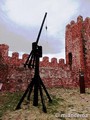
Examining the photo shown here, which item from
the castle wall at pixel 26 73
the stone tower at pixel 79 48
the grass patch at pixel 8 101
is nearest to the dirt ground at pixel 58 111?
the grass patch at pixel 8 101

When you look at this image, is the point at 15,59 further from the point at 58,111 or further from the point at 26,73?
the point at 58,111

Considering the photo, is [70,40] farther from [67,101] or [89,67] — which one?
[67,101]

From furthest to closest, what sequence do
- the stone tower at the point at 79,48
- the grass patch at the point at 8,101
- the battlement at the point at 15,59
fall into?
the stone tower at the point at 79,48, the battlement at the point at 15,59, the grass patch at the point at 8,101

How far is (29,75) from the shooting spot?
18.1 metres

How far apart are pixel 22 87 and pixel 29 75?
122cm

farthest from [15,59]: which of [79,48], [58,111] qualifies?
[58,111]

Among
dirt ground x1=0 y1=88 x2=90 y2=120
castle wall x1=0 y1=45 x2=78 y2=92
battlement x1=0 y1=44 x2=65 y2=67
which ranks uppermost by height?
battlement x1=0 y1=44 x2=65 y2=67

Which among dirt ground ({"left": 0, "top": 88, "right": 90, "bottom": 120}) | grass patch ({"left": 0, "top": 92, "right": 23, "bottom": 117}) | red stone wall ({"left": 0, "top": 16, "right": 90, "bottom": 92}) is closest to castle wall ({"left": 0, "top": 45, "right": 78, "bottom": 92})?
red stone wall ({"left": 0, "top": 16, "right": 90, "bottom": 92})

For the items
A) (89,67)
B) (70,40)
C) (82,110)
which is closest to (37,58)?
(82,110)

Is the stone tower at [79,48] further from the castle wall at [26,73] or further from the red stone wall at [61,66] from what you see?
the castle wall at [26,73]

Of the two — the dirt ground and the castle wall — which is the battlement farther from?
the dirt ground

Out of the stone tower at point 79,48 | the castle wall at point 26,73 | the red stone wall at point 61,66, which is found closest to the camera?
the castle wall at point 26,73

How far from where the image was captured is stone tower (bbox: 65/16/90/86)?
20.0m

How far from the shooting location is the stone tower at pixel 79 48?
20.0m
